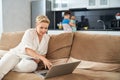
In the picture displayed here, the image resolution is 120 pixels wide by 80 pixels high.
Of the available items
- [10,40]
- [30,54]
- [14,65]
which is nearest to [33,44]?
[30,54]

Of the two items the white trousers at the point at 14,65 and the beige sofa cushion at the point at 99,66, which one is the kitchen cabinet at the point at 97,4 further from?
the white trousers at the point at 14,65

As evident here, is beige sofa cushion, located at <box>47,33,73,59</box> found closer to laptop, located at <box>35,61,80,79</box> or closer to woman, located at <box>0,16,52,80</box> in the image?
woman, located at <box>0,16,52,80</box>

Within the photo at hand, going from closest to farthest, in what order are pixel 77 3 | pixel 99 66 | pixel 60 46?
1. pixel 99 66
2. pixel 60 46
3. pixel 77 3

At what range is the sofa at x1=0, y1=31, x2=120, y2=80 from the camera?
2.12m

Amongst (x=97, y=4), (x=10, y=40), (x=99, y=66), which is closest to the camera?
(x=99, y=66)

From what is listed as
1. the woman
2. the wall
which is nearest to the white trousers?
the woman

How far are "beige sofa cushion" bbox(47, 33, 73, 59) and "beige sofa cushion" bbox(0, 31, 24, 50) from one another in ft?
1.84

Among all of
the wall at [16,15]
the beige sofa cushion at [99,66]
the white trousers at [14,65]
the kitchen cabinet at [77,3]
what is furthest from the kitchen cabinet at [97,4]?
the white trousers at [14,65]

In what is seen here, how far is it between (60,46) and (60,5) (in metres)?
3.68

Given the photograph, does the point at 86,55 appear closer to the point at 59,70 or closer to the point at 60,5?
the point at 59,70

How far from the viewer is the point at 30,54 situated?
2.36m

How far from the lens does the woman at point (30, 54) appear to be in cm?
225

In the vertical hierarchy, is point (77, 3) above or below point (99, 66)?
above

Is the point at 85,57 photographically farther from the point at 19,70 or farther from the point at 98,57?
the point at 19,70
